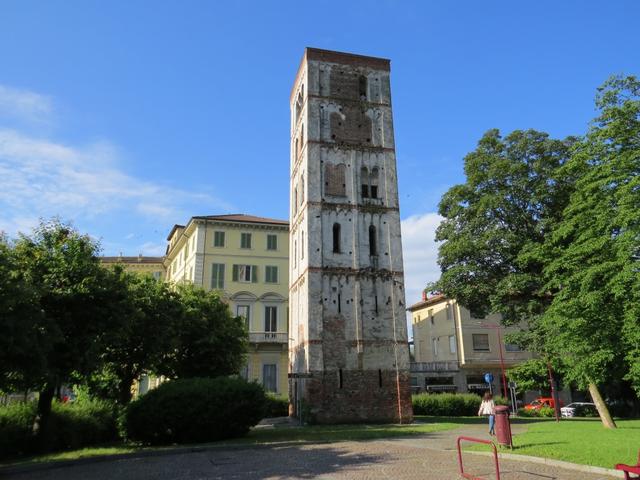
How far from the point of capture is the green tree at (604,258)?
18734 mm

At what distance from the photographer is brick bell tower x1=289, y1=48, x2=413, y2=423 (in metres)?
28.4

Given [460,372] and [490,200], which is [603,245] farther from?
[460,372]

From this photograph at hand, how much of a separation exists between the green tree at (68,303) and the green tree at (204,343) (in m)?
8.14

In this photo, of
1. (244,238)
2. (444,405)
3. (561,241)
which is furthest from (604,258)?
(244,238)

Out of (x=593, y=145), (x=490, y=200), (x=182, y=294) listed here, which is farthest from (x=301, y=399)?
(x=593, y=145)

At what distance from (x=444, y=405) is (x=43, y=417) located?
82.3 feet

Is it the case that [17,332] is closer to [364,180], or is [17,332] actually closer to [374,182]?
[364,180]

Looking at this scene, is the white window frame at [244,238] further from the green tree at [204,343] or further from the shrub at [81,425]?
the shrub at [81,425]

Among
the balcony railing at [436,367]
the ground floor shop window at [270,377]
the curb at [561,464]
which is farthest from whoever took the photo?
the balcony railing at [436,367]

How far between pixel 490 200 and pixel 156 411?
1882 centimetres

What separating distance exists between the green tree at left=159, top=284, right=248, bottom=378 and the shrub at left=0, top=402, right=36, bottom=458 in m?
8.15

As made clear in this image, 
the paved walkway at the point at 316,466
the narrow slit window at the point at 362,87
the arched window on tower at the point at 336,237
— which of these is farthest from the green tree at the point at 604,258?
the narrow slit window at the point at 362,87

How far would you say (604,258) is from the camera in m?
20.2

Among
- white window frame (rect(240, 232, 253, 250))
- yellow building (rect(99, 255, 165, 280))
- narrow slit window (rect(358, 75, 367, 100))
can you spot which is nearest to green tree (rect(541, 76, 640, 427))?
narrow slit window (rect(358, 75, 367, 100))
